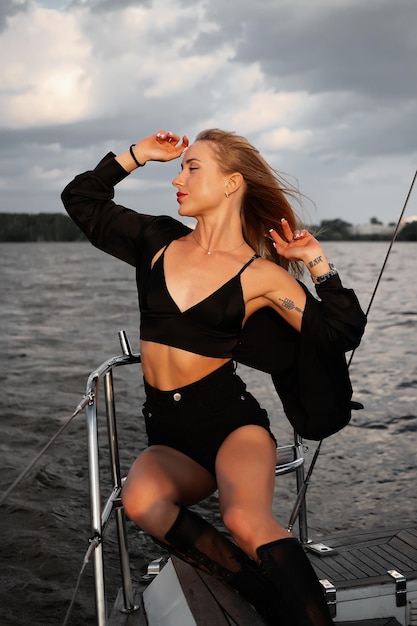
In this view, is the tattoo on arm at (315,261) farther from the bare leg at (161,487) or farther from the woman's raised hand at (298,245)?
the bare leg at (161,487)

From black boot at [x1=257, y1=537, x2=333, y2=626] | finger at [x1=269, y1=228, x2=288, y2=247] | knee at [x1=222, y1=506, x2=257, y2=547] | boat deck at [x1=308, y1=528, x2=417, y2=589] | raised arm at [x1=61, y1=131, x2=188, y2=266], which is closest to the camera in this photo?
black boot at [x1=257, y1=537, x2=333, y2=626]

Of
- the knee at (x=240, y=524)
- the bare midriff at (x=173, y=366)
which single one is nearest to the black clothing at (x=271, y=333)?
the bare midriff at (x=173, y=366)

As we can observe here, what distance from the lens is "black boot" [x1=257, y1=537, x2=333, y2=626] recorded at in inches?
105

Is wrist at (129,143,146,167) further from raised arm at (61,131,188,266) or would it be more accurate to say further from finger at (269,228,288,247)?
finger at (269,228,288,247)

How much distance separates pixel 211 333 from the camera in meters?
3.34

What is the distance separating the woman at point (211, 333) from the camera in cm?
283

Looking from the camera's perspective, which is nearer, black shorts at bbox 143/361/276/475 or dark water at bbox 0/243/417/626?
black shorts at bbox 143/361/276/475

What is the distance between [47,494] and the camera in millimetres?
8078

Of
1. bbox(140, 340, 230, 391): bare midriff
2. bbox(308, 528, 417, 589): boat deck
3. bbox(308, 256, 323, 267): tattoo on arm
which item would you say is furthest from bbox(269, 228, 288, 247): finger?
bbox(308, 528, 417, 589): boat deck

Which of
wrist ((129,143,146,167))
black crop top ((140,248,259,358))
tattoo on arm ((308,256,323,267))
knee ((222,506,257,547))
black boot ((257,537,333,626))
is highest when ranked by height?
wrist ((129,143,146,167))

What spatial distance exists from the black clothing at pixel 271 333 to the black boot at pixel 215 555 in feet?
2.76

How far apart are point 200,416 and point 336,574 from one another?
3.38 feet

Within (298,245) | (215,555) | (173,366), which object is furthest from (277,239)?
(215,555)

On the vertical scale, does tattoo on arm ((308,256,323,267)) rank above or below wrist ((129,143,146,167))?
below
